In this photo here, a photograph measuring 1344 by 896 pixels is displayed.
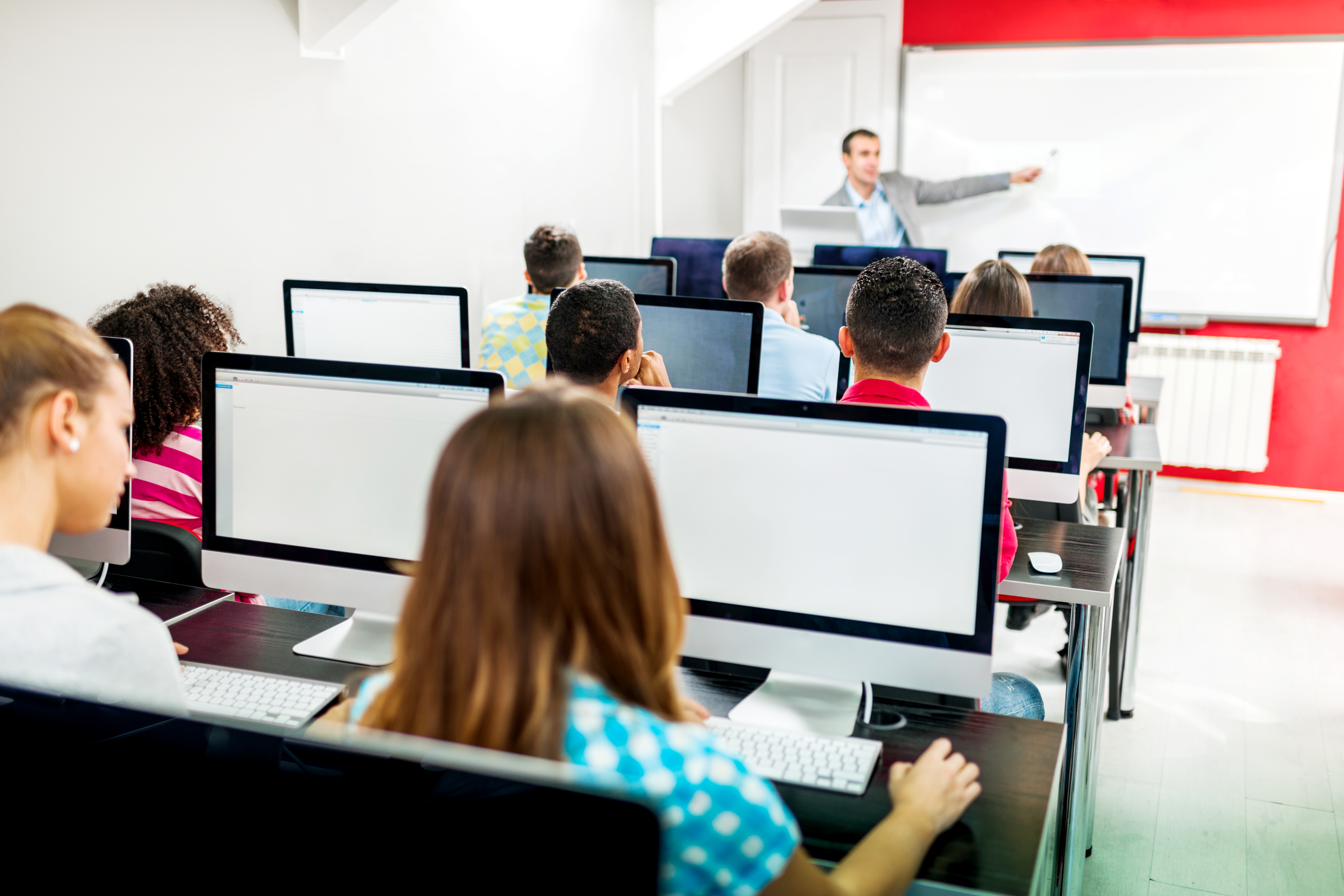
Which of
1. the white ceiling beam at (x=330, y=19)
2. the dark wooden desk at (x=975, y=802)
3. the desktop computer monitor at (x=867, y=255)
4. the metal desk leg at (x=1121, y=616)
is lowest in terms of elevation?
the metal desk leg at (x=1121, y=616)

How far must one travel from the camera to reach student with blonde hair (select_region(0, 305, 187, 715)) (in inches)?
39.0

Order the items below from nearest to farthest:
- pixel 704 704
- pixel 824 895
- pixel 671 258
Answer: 1. pixel 824 895
2. pixel 704 704
3. pixel 671 258

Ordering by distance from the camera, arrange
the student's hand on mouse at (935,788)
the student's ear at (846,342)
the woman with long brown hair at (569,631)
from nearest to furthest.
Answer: the woman with long brown hair at (569,631) → the student's hand on mouse at (935,788) → the student's ear at (846,342)

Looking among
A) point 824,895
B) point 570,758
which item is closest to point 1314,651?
point 824,895

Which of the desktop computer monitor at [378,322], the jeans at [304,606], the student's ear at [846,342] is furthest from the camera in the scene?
the desktop computer monitor at [378,322]

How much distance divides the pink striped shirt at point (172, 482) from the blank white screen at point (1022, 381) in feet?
4.67

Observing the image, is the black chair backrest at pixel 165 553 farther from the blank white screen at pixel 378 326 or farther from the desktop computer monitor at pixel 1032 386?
the desktop computer monitor at pixel 1032 386

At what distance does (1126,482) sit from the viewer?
293cm

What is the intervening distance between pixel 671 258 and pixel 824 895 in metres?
3.16

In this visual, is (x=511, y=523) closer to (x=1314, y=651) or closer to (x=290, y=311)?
(x=290, y=311)

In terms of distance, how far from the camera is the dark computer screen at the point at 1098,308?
317 cm

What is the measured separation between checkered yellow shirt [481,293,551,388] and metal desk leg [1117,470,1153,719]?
160cm

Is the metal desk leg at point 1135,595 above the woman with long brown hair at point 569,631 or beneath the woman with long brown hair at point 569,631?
beneath

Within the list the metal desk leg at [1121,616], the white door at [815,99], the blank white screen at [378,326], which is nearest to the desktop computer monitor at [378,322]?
the blank white screen at [378,326]
